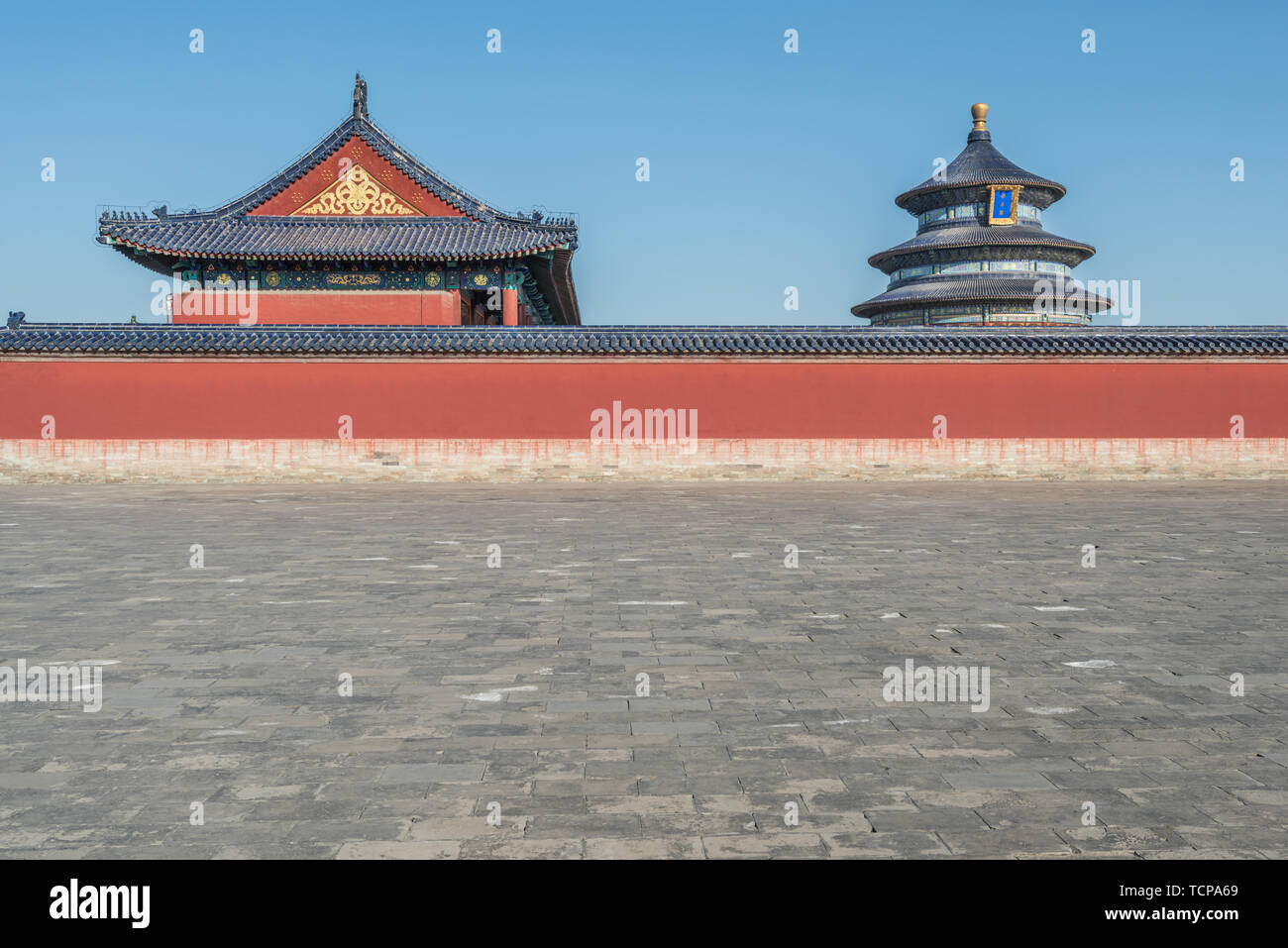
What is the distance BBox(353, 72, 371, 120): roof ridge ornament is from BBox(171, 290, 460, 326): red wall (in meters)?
4.35

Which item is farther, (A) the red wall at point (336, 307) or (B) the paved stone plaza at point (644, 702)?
(A) the red wall at point (336, 307)

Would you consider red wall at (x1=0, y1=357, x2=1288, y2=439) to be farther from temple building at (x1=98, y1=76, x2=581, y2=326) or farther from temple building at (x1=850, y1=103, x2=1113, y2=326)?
temple building at (x1=850, y1=103, x2=1113, y2=326)

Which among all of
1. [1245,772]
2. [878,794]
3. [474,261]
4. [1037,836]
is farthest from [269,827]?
[474,261]

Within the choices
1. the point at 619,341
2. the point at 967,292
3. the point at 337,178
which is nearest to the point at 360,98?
the point at 337,178

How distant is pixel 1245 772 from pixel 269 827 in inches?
130

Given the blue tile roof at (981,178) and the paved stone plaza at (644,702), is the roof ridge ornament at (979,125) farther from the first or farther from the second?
the paved stone plaza at (644,702)

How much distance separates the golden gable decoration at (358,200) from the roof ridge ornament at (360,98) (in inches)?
48.7

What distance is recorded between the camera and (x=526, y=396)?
20.4 metres

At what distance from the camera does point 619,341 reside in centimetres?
2050

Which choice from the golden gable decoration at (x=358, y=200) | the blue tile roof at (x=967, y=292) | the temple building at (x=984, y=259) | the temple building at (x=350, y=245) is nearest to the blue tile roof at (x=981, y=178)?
the temple building at (x=984, y=259)

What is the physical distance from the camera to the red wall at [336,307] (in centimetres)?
2339

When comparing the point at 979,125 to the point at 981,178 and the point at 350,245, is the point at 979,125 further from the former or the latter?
the point at 350,245

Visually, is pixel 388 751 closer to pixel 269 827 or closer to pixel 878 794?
pixel 269 827
